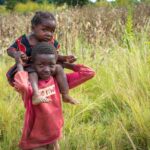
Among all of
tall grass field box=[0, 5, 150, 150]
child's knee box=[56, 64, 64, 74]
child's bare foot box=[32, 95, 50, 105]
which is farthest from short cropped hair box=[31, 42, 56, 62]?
tall grass field box=[0, 5, 150, 150]

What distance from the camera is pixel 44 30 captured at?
8.46 feet

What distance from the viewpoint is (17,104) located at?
416 centimetres

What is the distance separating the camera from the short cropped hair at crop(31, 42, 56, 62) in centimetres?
254

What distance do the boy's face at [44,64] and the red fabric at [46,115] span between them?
6 cm

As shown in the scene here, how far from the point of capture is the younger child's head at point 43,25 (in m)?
2.57

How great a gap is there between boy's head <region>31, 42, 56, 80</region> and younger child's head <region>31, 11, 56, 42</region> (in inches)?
1.9

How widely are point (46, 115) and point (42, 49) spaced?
0.42 metres

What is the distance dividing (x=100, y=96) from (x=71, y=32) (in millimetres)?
2005

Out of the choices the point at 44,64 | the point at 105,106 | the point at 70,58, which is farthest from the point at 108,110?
the point at 44,64

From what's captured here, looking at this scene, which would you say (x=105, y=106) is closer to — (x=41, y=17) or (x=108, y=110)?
(x=108, y=110)

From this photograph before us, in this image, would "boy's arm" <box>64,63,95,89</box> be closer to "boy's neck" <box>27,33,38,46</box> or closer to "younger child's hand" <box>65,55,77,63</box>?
"younger child's hand" <box>65,55,77,63</box>

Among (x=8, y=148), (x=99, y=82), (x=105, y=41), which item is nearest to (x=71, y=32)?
(x=105, y=41)

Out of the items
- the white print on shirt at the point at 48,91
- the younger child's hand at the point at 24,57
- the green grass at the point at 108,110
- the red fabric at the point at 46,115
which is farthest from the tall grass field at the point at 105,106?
the younger child's hand at the point at 24,57

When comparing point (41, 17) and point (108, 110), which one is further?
point (108, 110)
